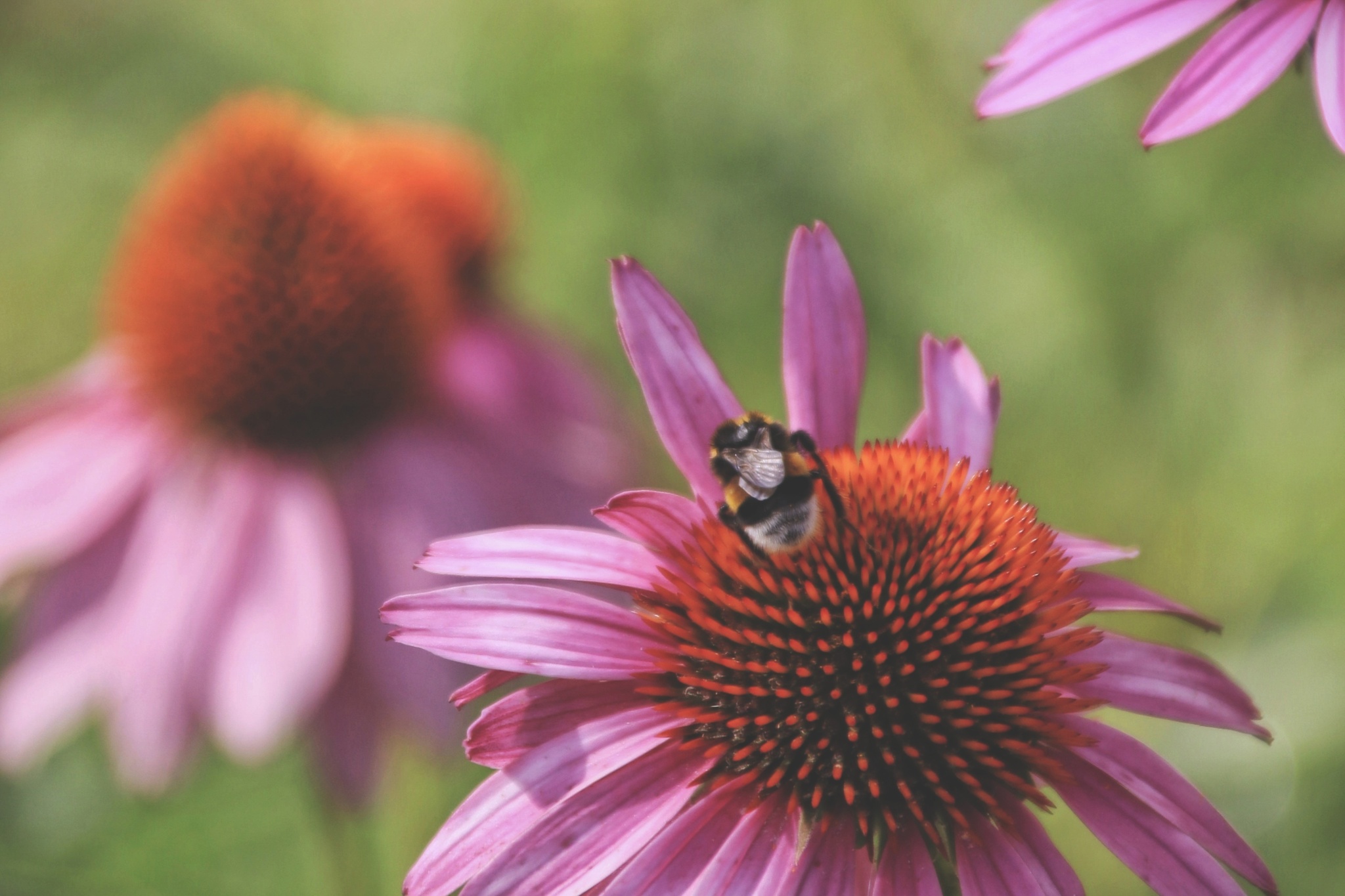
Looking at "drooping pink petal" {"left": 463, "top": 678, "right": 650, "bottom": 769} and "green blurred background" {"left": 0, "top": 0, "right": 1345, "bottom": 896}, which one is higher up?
"green blurred background" {"left": 0, "top": 0, "right": 1345, "bottom": 896}

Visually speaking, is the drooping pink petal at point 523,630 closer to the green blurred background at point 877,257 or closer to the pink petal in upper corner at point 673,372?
Result: the pink petal in upper corner at point 673,372

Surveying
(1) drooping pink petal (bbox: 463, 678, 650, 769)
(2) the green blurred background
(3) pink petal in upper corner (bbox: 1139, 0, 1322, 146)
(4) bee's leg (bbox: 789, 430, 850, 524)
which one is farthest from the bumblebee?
(2) the green blurred background

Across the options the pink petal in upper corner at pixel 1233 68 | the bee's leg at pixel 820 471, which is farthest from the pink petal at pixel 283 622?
the pink petal in upper corner at pixel 1233 68

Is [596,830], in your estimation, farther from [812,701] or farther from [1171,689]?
[1171,689]

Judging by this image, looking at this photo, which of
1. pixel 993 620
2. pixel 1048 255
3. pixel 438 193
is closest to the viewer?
pixel 993 620

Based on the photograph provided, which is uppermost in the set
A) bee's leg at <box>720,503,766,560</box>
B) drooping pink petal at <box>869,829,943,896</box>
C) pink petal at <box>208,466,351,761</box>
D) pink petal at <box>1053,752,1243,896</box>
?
pink petal at <box>208,466,351,761</box>

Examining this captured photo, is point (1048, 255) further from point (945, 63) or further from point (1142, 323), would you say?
point (945, 63)

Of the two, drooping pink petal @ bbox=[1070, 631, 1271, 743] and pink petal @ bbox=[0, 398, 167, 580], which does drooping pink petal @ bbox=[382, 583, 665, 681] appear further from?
pink petal @ bbox=[0, 398, 167, 580]

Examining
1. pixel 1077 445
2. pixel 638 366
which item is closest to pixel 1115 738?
pixel 638 366
